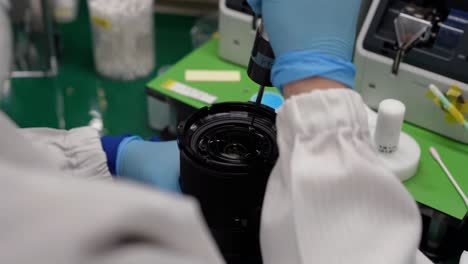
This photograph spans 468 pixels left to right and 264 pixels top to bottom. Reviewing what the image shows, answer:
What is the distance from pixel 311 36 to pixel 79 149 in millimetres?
429

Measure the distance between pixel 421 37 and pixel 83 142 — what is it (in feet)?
2.46

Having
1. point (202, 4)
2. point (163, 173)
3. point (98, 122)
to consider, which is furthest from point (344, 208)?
point (202, 4)

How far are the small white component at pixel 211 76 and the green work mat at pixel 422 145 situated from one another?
0.01 metres

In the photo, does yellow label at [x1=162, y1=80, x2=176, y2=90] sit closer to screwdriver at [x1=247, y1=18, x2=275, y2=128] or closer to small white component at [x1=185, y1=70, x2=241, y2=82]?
small white component at [x1=185, y1=70, x2=241, y2=82]

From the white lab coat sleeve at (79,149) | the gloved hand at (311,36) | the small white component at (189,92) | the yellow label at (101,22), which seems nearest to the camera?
the gloved hand at (311,36)

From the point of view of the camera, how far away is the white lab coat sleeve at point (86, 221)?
35 centimetres

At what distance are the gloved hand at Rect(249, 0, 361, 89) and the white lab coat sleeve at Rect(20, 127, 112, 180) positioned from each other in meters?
0.36

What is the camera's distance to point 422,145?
129 cm

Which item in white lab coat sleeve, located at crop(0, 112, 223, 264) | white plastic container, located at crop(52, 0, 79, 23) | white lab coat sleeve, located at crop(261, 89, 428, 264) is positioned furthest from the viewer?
white plastic container, located at crop(52, 0, 79, 23)

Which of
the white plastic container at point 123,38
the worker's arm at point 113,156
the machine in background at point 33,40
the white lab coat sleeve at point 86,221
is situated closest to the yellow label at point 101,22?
the white plastic container at point 123,38

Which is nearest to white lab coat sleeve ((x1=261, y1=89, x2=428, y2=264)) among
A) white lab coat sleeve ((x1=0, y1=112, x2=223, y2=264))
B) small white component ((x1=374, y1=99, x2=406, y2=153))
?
white lab coat sleeve ((x1=0, y1=112, x2=223, y2=264))

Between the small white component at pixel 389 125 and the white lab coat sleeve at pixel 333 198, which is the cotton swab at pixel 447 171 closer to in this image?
the small white component at pixel 389 125

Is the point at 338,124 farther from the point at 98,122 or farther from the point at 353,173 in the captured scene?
the point at 98,122

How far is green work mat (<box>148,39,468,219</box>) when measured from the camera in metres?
1.15
